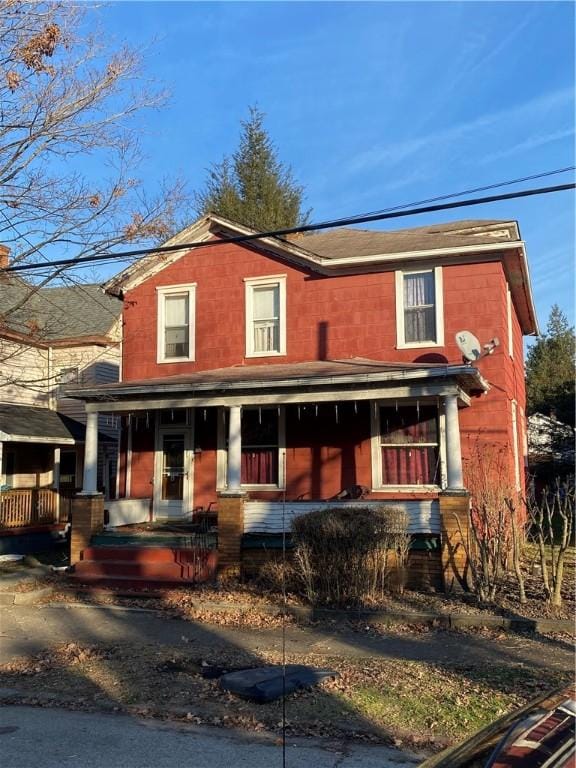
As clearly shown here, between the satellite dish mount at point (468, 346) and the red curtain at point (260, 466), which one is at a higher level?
the satellite dish mount at point (468, 346)

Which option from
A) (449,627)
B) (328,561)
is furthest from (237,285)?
(449,627)

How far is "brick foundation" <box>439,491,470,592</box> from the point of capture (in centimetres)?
1067

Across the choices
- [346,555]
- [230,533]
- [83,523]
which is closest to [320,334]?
[230,533]

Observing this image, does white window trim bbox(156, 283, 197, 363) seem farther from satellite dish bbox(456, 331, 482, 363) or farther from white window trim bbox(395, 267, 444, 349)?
satellite dish bbox(456, 331, 482, 363)

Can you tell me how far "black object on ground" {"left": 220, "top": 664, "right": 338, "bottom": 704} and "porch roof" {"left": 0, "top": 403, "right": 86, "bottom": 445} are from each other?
37.2 ft

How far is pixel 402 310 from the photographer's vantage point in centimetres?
1434

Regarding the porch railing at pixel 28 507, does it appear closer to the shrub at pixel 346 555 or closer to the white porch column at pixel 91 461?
the white porch column at pixel 91 461

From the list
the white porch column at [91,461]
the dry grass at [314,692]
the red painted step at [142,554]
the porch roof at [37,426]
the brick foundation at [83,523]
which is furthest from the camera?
the porch roof at [37,426]

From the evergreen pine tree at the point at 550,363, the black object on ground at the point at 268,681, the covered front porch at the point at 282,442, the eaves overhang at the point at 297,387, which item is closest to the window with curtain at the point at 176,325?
the covered front porch at the point at 282,442

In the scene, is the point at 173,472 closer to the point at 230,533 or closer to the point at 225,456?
the point at 225,456

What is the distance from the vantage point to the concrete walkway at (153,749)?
15.6 feet

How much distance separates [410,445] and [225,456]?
13.0ft

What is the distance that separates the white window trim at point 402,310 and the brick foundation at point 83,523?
6.70 metres

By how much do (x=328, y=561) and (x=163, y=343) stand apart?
7673 mm
